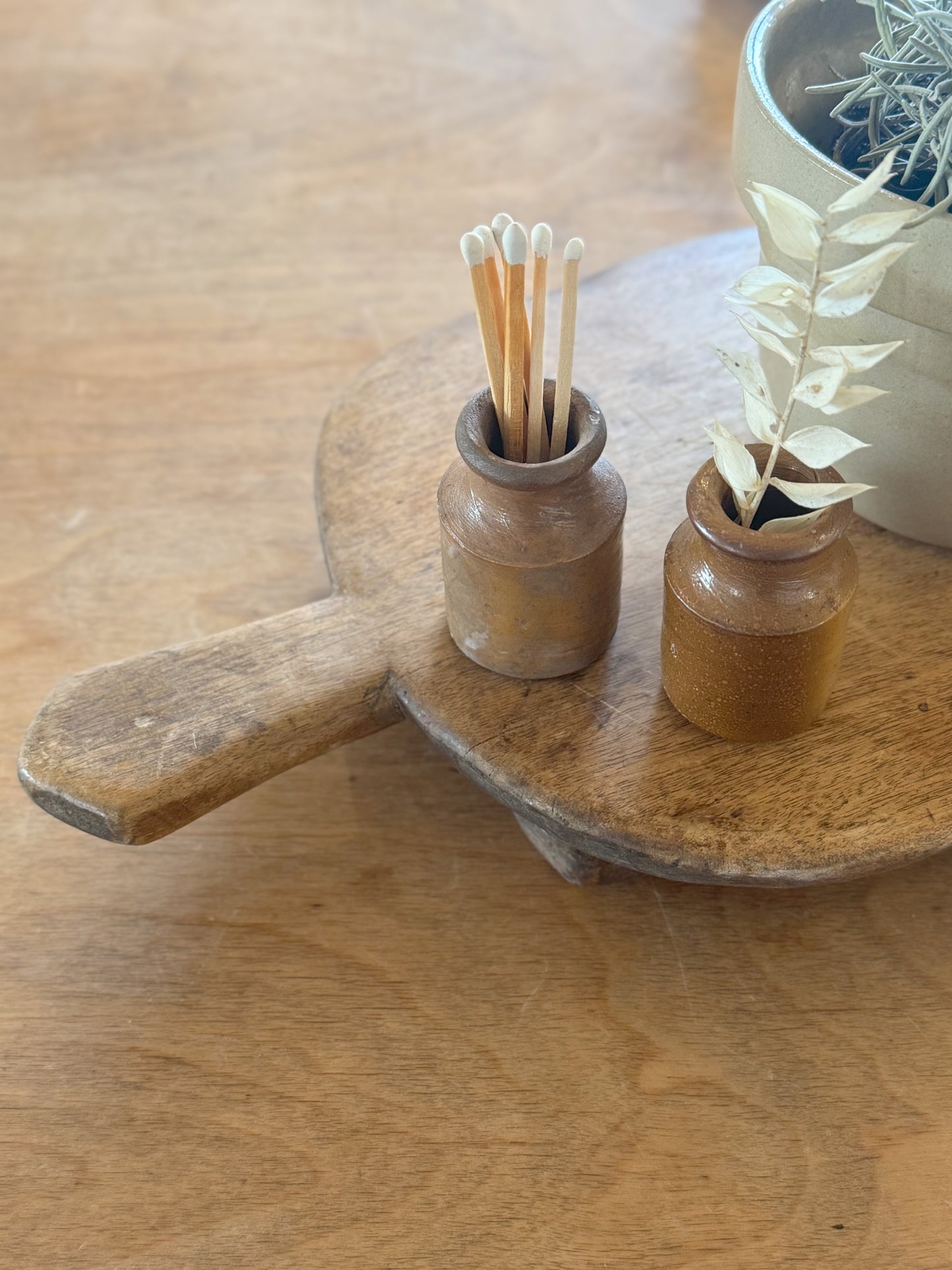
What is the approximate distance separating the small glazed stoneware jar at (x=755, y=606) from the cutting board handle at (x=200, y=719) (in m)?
0.12

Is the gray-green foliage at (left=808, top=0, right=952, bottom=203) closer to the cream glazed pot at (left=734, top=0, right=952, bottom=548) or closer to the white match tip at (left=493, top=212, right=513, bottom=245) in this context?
the cream glazed pot at (left=734, top=0, right=952, bottom=548)

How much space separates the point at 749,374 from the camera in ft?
1.34

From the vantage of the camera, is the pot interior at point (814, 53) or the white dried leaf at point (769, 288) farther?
the pot interior at point (814, 53)

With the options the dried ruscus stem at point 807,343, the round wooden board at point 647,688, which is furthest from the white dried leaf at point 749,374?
the round wooden board at point 647,688

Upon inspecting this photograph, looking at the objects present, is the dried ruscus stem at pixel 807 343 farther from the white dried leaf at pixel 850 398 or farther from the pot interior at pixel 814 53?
the pot interior at pixel 814 53

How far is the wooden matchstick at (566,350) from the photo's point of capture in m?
0.37

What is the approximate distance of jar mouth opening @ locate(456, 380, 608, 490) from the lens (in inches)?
16.0

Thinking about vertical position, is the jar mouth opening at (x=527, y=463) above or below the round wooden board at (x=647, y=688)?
above

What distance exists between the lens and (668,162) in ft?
2.81

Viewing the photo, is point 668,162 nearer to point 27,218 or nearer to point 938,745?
point 27,218

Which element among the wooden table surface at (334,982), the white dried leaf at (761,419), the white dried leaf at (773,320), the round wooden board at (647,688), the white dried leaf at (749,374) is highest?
the white dried leaf at (773,320)

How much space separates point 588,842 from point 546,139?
2.02 ft

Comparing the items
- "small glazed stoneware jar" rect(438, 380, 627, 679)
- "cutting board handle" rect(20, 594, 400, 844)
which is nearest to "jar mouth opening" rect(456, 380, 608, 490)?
"small glazed stoneware jar" rect(438, 380, 627, 679)

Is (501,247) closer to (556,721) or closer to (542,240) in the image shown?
(542,240)
